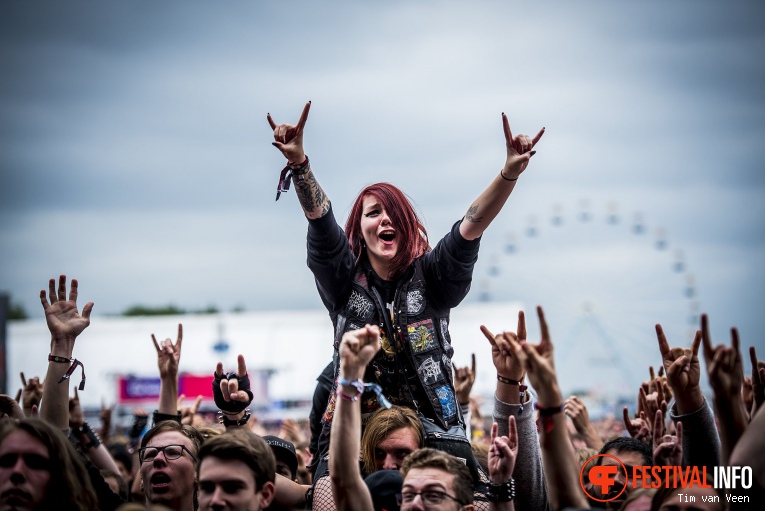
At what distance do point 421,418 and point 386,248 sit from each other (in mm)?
938

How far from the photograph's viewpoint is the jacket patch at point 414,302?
5289 mm

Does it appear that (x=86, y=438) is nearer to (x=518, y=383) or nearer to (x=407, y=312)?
(x=407, y=312)

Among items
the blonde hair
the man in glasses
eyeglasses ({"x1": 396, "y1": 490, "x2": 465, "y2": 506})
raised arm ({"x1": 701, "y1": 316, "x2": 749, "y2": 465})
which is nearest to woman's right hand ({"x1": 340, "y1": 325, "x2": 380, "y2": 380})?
eyeglasses ({"x1": 396, "y1": 490, "x2": 465, "y2": 506})

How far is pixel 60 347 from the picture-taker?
544cm

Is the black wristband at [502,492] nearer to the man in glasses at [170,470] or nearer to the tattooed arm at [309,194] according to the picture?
the tattooed arm at [309,194]

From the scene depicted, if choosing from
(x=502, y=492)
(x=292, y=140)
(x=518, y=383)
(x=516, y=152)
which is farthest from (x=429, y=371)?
(x=292, y=140)

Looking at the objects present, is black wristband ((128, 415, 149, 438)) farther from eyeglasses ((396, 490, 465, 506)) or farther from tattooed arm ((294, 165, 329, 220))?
eyeglasses ((396, 490, 465, 506))

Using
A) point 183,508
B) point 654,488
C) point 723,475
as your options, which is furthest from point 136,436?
point 723,475

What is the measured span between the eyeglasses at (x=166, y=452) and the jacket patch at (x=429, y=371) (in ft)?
4.41

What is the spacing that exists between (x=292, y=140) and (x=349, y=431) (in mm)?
1629

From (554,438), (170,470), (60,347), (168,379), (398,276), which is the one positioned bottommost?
(170,470)

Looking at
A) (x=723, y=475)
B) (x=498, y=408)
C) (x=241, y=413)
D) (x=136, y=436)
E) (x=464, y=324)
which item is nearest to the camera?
(x=723, y=475)

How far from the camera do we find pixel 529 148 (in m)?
5.22

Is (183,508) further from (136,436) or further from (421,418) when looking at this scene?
(136,436)
